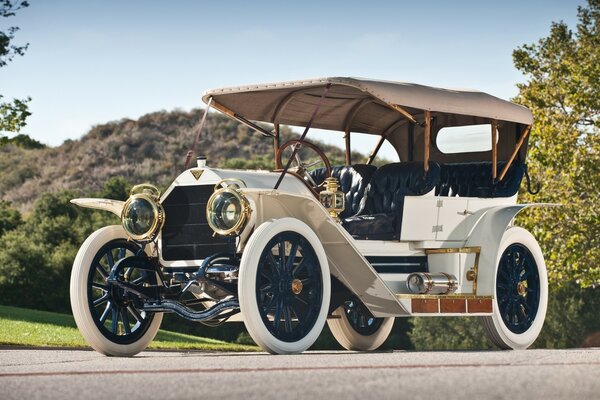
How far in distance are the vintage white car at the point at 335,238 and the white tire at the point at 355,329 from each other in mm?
18

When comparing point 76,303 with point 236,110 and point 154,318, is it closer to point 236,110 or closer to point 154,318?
point 154,318

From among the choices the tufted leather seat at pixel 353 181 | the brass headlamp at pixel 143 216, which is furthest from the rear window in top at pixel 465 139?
the brass headlamp at pixel 143 216

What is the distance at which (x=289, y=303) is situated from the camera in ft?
29.5

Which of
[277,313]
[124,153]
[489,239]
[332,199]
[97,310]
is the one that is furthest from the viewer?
[124,153]

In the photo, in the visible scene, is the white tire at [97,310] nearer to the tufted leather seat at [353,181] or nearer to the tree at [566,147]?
the tufted leather seat at [353,181]

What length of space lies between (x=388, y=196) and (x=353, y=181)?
2.04 ft

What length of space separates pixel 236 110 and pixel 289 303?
10.3 feet

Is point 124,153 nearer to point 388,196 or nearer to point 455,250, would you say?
point 388,196

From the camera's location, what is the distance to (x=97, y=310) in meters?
9.56

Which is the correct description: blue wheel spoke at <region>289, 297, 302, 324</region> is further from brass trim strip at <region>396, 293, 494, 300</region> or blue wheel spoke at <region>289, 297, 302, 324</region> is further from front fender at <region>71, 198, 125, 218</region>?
front fender at <region>71, 198, 125, 218</region>

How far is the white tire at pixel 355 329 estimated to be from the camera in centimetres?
1212

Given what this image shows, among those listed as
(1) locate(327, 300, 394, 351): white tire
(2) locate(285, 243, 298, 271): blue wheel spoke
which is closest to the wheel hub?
(2) locate(285, 243, 298, 271): blue wheel spoke

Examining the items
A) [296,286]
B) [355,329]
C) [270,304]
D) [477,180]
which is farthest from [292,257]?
[477,180]

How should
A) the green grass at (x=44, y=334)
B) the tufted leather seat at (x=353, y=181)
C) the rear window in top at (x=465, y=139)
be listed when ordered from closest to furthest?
the tufted leather seat at (x=353, y=181), the rear window in top at (x=465, y=139), the green grass at (x=44, y=334)
